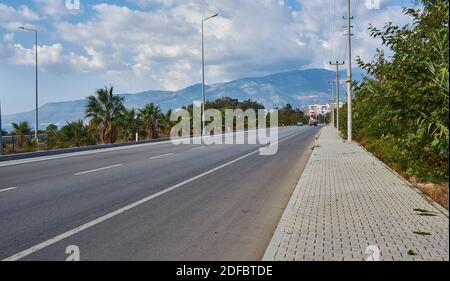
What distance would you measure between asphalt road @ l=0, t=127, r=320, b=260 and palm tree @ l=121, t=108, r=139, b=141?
2085 centimetres

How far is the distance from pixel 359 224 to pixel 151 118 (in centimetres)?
3495

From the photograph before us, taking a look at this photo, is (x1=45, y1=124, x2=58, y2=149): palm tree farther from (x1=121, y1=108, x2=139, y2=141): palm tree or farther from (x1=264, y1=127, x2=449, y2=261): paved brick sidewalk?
(x1=264, y1=127, x2=449, y2=261): paved brick sidewalk

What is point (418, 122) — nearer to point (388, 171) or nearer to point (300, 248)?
point (300, 248)

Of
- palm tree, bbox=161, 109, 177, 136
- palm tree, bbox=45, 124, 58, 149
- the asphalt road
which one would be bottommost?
the asphalt road

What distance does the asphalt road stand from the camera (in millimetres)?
5973

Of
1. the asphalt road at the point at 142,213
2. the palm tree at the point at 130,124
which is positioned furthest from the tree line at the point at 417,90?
the palm tree at the point at 130,124

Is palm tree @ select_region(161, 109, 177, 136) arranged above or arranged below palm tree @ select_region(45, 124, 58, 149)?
above

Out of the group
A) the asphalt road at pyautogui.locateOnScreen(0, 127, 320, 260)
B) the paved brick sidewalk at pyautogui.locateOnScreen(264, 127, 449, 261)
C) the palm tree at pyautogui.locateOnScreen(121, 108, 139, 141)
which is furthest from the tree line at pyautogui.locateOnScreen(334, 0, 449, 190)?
the palm tree at pyautogui.locateOnScreen(121, 108, 139, 141)

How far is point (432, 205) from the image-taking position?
8.20m

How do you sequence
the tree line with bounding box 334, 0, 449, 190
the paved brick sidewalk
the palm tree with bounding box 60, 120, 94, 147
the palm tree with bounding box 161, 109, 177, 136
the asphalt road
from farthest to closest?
the palm tree with bounding box 161, 109, 177, 136
the palm tree with bounding box 60, 120, 94, 147
the tree line with bounding box 334, 0, 449, 190
the asphalt road
the paved brick sidewalk

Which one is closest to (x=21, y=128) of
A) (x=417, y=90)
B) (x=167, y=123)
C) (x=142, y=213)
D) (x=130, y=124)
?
(x=130, y=124)

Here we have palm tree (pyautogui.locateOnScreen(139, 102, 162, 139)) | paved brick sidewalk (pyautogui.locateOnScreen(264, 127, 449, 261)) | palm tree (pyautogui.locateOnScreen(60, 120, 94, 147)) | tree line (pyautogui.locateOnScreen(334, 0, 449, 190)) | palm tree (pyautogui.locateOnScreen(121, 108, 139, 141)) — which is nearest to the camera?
paved brick sidewalk (pyautogui.locateOnScreen(264, 127, 449, 261))
